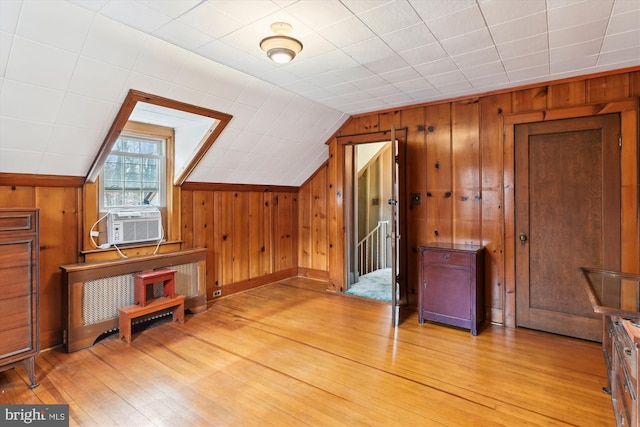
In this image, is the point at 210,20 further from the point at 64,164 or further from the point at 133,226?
the point at 133,226

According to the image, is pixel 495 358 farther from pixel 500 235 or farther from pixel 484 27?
pixel 484 27

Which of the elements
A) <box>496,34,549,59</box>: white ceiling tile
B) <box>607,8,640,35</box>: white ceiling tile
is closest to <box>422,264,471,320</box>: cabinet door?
<box>496,34,549,59</box>: white ceiling tile

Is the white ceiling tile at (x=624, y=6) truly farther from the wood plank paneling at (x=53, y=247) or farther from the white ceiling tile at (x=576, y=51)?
the wood plank paneling at (x=53, y=247)

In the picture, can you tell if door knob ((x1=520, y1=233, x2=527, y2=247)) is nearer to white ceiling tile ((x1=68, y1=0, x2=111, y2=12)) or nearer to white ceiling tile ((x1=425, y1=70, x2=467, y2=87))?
white ceiling tile ((x1=425, y1=70, x2=467, y2=87))

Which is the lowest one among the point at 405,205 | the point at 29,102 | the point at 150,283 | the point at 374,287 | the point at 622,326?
the point at 374,287

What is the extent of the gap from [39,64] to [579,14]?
10.9 ft

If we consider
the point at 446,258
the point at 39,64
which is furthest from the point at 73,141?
the point at 446,258

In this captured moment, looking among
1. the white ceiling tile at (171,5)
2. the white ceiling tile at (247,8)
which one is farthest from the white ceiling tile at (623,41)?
Answer: the white ceiling tile at (171,5)

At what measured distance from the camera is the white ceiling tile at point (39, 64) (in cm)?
200

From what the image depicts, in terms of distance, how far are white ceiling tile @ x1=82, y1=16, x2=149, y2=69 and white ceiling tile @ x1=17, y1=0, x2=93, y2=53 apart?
5 cm

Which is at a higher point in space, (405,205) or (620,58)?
(620,58)

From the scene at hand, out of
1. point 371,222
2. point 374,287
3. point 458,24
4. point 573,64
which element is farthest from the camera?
point 371,222

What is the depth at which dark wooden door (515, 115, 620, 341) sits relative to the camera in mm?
2977

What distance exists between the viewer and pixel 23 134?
2436 mm
